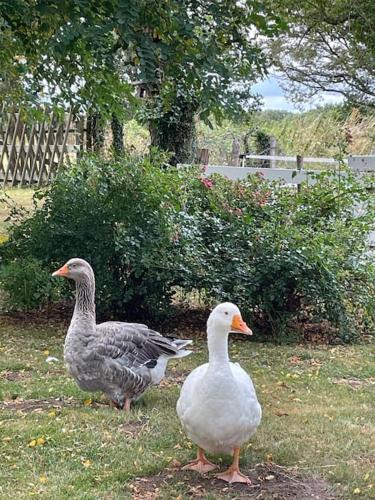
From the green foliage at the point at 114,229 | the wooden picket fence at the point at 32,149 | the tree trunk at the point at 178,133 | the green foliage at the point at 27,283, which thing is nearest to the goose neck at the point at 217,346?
the green foliage at the point at 114,229

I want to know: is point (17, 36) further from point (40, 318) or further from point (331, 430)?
point (331, 430)

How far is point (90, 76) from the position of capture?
27.8 feet

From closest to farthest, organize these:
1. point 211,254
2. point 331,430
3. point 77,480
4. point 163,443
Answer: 1. point 77,480
2. point 163,443
3. point 331,430
4. point 211,254

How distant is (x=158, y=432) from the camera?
493cm

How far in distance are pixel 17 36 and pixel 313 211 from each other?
395cm

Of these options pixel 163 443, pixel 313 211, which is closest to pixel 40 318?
pixel 313 211

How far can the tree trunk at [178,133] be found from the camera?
12.5 m

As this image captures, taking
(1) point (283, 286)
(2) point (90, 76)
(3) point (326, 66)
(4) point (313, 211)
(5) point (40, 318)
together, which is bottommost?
(5) point (40, 318)

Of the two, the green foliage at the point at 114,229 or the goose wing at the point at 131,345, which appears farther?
the green foliage at the point at 114,229

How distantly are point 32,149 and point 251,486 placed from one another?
56.2ft

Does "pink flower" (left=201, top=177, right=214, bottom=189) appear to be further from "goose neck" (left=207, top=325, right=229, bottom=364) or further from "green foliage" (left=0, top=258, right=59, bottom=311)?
"goose neck" (left=207, top=325, right=229, bottom=364)

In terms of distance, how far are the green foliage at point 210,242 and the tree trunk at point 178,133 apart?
3843 mm

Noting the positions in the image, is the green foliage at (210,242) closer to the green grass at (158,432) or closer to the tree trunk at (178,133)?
the green grass at (158,432)

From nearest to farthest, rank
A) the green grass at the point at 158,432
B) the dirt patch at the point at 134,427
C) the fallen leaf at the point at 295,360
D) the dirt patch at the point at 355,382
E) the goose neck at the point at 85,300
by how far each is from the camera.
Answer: the green grass at the point at 158,432, the dirt patch at the point at 134,427, the goose neck at the point at 85,300, the dirt patch at the point at 355,382, the fallen leaf at the point at 295,360
